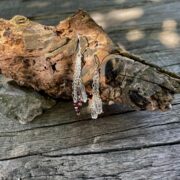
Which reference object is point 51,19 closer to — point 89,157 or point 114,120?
point 114,120

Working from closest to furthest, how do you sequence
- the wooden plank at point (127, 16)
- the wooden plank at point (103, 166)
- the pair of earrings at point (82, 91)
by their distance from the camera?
the wooden plank at point (103, 166) → the pair of earrings at point (82, 91) → the wooden plank at point (127, 16)

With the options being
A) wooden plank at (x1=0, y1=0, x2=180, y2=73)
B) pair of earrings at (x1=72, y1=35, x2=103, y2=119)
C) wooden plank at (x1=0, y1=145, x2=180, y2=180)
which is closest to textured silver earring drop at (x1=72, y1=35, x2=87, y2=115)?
pair of earrings at (x1=72, y1=35, x2=103, y2=119)

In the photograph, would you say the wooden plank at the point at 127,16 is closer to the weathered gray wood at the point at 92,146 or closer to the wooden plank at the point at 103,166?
the weathered gray wood at the point at 92,146

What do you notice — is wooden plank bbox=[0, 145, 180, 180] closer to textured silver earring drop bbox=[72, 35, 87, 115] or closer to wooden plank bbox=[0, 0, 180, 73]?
textured silver earring drop bbox=[72, 35, 87, 115]

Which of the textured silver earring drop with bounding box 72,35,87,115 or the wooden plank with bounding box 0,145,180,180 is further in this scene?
the textured silver earring drop with bounding box 72,35,87,115

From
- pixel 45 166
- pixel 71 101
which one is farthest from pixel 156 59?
pixel 45 166

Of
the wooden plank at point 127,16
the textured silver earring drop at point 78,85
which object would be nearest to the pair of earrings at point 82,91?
the textured silver earring drop at point 78,85

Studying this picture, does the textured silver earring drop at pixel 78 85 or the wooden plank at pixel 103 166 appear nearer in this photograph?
the wooden plank at pixel 103 166
